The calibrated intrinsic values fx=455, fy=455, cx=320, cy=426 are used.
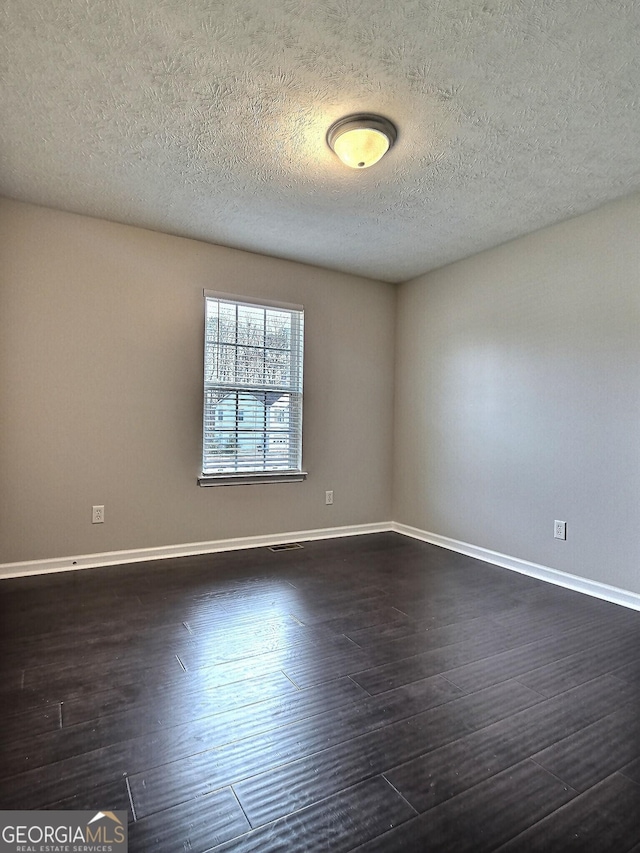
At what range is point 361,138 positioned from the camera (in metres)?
2.21

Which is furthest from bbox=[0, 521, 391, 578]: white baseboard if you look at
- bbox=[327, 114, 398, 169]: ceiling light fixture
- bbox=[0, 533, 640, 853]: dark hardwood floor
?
bbox=[327, 114, 398, 169]: ceiling light fixture

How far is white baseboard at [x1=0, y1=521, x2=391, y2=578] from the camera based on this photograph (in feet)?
10.2

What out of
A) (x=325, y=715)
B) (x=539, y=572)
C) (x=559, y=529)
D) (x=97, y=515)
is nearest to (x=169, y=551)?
(x=97, y=515)

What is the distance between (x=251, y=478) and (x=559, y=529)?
2381mm

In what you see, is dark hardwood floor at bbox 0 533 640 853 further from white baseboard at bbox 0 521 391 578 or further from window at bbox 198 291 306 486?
window at bbox 198 291 306 486

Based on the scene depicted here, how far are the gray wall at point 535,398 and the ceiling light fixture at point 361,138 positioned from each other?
5.45 ft

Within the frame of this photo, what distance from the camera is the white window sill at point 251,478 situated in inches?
146

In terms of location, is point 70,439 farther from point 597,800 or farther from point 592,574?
point 592,574

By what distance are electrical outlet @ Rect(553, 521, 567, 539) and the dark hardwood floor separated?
15.8 inches

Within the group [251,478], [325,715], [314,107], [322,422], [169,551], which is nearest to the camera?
[325,715]

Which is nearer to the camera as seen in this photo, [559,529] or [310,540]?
[559,529]

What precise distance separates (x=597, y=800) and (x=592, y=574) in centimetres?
194

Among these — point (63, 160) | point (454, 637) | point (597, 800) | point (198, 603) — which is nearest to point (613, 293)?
point (454, 637)

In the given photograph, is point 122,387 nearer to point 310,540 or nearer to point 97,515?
point 97,515
